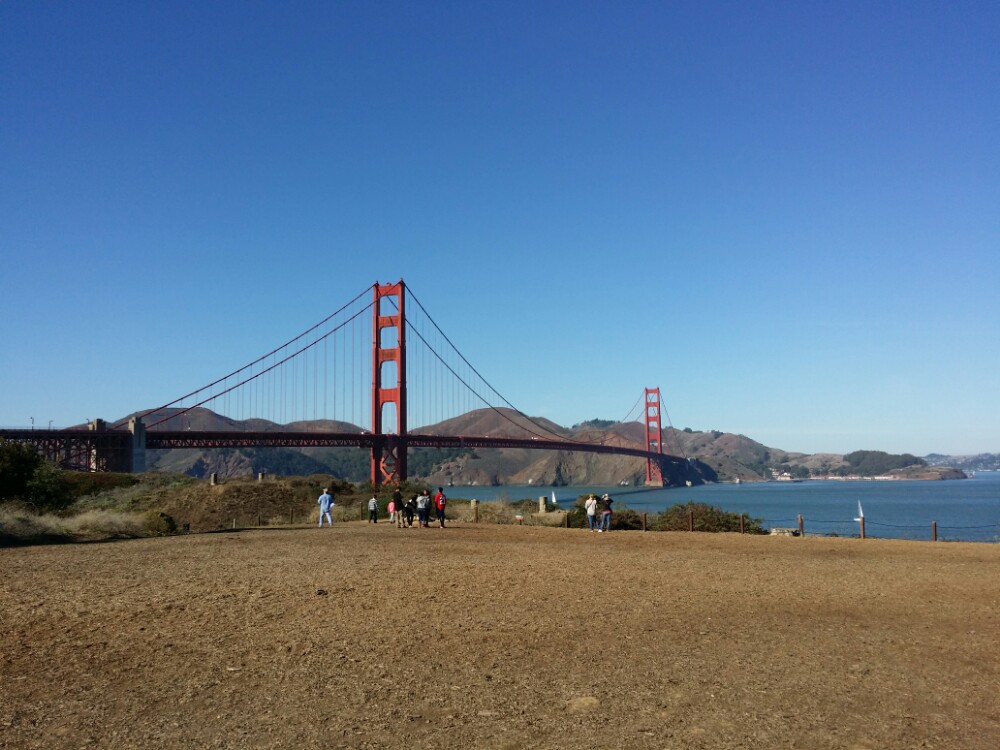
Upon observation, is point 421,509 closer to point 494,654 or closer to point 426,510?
point 426,510

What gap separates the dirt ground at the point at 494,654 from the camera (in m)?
6.83

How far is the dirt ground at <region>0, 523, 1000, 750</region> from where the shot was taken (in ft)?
22.4

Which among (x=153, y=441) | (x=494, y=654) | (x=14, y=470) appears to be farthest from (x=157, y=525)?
(x=153, y=441)

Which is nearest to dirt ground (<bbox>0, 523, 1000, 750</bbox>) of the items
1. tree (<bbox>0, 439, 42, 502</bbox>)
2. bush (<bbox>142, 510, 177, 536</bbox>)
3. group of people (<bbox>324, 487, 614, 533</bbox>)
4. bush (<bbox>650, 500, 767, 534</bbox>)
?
group of people (<bbox>324, 487, 614, 533</bbox>)

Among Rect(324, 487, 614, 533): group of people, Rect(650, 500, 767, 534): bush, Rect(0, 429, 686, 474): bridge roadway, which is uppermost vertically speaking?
Rect(0, 429, 686, 474): bridge roadway

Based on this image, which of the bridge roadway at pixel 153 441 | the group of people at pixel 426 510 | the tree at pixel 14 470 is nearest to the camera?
the tree at pixel 14 470

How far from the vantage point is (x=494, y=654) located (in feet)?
30.7

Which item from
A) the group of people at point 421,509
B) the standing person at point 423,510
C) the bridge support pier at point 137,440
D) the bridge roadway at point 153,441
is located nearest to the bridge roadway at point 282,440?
the bridge roadway at point 153,441

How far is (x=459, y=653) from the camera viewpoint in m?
9.38

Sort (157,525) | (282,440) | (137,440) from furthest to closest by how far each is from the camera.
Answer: (282,440) < (137,440) < (157,525)

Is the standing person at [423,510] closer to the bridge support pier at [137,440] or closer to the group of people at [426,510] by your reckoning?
the group of people at [426,510]

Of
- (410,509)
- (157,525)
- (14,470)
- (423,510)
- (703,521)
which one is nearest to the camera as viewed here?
(14,470)

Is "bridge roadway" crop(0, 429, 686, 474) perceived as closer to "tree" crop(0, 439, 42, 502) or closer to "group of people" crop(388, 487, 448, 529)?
"tree" crop(0, 439, 42, 502)

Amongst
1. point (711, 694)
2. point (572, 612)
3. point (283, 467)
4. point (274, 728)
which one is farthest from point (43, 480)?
point (283, 467)
